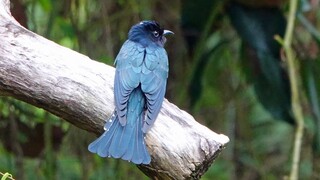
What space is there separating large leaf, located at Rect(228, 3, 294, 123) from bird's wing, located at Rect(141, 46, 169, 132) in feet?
4.28

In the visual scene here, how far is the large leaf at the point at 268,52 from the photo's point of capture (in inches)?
167

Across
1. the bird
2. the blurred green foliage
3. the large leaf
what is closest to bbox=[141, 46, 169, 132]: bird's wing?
the bird

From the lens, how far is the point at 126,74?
275cm

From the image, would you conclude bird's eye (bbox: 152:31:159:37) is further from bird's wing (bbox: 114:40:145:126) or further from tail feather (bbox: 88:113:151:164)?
tail feather (bbox: 88:113:151:164)

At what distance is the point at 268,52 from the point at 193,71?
0.39 m

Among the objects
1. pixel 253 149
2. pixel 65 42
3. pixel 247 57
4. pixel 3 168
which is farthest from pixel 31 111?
pixel 253 149

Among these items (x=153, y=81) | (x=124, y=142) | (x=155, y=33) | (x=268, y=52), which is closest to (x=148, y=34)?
(x=155, y=33)

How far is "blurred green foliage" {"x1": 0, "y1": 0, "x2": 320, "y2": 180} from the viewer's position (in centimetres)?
423

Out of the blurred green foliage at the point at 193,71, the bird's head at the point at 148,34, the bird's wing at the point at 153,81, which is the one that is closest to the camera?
the bird's wing at the point at 153,81

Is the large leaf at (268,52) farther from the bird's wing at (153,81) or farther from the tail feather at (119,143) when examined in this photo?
the tail feather at (119,143)

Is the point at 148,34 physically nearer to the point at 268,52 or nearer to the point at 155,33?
the point at 155,33

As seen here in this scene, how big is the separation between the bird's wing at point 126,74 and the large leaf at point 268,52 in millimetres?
1332

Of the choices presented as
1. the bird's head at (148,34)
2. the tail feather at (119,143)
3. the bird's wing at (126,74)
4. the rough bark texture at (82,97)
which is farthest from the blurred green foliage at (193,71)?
the tail feather at (119,143)

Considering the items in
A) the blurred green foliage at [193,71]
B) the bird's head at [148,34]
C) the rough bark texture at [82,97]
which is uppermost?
the bird's head at [148,34]
